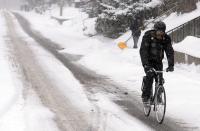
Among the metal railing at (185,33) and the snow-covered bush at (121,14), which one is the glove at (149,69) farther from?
the snow-covered bush at (121,14)

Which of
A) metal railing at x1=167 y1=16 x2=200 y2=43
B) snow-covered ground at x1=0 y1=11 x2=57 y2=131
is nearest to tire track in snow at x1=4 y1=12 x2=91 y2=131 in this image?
snow-covered ground at x1=0 y1=11 x2=57 y2=131

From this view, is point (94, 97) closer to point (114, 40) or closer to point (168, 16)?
point (168, 16)

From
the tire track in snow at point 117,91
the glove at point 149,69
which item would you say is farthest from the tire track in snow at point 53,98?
the glove at point 149,69

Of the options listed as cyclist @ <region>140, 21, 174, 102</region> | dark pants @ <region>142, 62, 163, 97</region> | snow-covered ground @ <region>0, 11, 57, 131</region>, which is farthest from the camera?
dark pants @ <region>142, 62, 163, 97</region>

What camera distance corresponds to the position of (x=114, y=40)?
26062 mm

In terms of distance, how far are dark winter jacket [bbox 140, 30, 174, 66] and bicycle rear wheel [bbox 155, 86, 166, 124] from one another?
0.64 metres

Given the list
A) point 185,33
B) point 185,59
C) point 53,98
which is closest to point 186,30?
point 185,33

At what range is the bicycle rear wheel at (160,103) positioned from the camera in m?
9.61

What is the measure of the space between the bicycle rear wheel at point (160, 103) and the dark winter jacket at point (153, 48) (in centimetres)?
64

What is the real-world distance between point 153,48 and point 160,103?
4.06 ft

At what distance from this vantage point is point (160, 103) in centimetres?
975

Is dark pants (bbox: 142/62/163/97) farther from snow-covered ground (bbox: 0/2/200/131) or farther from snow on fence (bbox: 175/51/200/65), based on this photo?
snow on fence (bbox: 175/51/200/65)

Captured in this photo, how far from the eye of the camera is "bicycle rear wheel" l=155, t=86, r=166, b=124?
961cm

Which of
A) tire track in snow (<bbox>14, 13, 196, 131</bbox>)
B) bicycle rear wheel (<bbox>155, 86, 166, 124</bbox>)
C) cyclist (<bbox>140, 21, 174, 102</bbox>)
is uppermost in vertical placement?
cyclist (<bbox>140, 21, 174, 102</bbox>)
